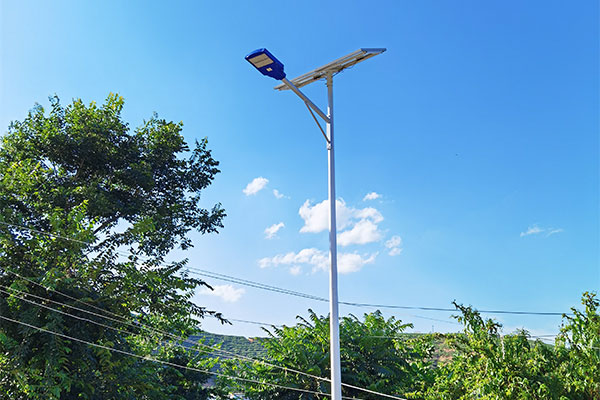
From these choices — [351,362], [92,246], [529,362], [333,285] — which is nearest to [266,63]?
[333,285]

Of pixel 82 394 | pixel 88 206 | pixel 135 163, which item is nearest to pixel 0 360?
pixel 82 394

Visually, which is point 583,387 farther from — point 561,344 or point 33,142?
point 33,142

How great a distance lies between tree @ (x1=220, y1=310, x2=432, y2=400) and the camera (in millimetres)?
11016

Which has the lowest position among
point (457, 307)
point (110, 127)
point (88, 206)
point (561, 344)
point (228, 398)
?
point (228, 398)

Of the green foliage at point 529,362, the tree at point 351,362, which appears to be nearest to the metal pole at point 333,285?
the green foliage at point 529,362

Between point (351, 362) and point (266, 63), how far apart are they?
8.49 meters

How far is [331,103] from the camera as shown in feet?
19.0

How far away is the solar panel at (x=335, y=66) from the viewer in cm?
538

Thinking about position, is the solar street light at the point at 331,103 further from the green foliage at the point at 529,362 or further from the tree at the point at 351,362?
the tree at the point at 351,362

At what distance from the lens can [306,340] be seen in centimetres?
1202

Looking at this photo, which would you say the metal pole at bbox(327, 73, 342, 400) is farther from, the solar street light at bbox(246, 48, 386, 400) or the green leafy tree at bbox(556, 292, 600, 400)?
the green leafy tree at bbox(556, 292, 600, 400)

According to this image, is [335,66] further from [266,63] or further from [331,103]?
[266,63]

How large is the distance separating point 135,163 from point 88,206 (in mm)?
2434

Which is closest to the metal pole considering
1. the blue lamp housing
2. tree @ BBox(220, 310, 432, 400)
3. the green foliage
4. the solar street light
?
the solar street light
